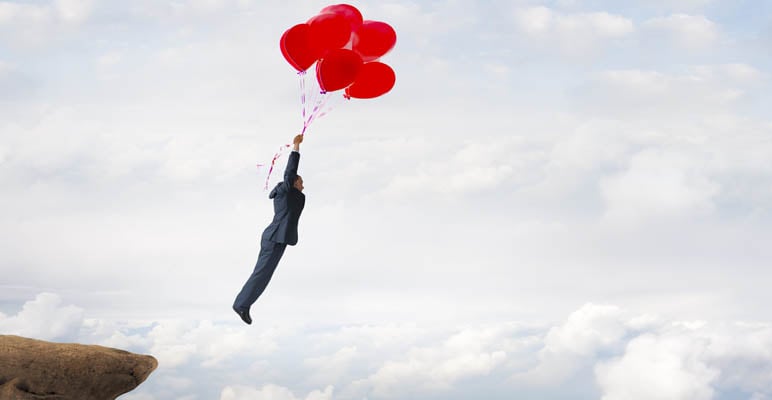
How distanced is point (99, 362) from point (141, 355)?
2.69ft

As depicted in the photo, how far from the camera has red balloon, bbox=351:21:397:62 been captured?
12859 mm

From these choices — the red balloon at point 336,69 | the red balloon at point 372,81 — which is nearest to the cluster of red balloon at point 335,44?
the red balloon at point 336,69

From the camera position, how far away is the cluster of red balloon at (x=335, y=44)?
40.5 feet

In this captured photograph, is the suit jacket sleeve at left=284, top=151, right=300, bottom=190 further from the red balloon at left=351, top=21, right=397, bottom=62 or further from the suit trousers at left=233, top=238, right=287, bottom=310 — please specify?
the red balloon at left=351, top=21, right=397, bottom=62

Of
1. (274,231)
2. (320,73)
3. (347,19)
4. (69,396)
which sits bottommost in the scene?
(69,396)

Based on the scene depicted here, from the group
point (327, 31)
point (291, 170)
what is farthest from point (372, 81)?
point (291, 170)

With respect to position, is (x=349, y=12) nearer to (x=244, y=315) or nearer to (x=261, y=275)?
(x=261, y=275)

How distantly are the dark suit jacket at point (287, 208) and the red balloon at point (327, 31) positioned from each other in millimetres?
1783

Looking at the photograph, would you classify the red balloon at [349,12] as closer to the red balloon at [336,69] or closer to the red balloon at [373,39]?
the red balloon at [373,39]

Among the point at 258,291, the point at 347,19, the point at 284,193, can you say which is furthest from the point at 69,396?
the point at 347,19

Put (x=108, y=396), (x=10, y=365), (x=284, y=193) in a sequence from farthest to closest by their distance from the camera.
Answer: (x=284, y=193)
(x=108, y=396)
(x=10, y=365)

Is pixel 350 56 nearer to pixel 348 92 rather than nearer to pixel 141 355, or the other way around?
pixel 348 92

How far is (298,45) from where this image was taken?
12383 mm

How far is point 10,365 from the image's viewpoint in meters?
11.0
